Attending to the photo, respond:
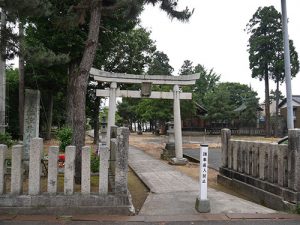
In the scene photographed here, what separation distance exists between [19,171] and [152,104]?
41084 mm

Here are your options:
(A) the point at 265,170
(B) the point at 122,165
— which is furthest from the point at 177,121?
(B) the point at 122,165

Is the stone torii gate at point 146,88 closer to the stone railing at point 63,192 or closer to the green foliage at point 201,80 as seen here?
the stone railing at point 63,192

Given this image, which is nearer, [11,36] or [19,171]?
[19,171]

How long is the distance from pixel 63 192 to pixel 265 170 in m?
4.37

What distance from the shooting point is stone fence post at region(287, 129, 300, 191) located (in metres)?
7.05

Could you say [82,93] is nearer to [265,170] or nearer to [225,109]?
[265,170]

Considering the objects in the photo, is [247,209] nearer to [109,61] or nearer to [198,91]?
[109,61]

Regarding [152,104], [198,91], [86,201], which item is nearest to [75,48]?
[86,201]

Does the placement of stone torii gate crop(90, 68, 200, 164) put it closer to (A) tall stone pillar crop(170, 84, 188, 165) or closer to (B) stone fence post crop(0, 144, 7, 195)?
(A) tall stone pillar crop(170, 84, 188, 165)

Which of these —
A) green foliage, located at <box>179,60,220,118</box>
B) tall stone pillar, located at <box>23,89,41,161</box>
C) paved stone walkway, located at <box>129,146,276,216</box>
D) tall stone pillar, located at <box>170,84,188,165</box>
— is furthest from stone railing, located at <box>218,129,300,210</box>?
green foliage, located at <box>179,60,220,118</box>

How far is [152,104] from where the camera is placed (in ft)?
157

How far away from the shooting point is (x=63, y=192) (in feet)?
22.7

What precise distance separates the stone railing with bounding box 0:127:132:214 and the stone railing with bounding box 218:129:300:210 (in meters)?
3.01

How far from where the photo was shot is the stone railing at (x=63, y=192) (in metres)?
6.72
